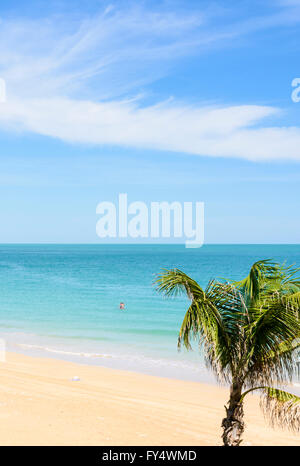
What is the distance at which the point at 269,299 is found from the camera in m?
7.62

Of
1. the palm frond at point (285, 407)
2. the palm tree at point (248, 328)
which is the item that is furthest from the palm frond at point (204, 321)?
the palm frond at point (285, 407)

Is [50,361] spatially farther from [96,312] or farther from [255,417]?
[96,312]

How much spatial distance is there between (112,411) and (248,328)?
19.2 feet

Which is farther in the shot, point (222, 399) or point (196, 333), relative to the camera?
point (222, 399)

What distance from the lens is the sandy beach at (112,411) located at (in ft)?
32.5

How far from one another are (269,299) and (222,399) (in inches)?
316

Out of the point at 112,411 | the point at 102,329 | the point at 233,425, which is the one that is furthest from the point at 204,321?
the point at 102,329

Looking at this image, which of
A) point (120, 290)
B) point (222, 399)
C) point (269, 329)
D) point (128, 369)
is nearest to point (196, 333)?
point (269, 329)

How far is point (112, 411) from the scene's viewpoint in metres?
11.9

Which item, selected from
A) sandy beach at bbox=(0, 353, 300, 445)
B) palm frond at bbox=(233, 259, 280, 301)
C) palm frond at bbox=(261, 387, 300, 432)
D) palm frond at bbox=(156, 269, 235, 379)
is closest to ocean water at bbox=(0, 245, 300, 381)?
sandy beach at bbox=(0, 353, 300, 445)

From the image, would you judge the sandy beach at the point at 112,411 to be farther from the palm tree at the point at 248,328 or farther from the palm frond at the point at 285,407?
the palm tree at the point at 248,328

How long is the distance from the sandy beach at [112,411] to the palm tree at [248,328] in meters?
3.04

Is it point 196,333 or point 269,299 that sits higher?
point 269,299

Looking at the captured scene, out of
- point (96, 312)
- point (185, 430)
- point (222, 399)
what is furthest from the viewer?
point (96, 312)
